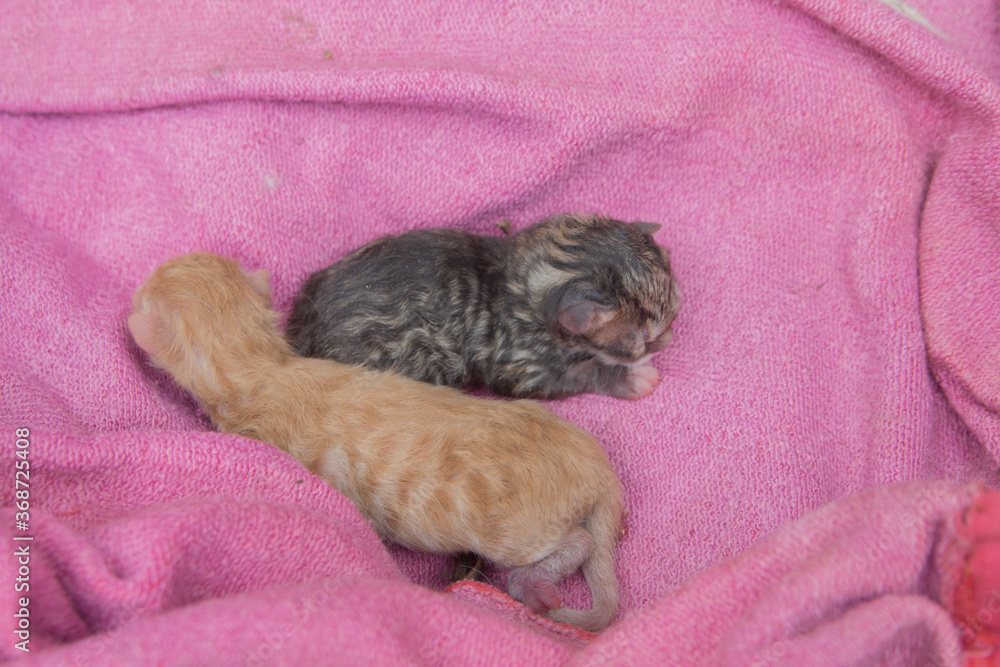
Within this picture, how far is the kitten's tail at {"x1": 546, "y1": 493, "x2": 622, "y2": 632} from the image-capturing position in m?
2.44

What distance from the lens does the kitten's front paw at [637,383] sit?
294cm

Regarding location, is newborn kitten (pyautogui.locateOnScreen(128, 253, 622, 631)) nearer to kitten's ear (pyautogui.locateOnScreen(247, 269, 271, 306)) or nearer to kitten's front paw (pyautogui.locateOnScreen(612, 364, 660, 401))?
kitten's ear (pyautogui.locateOnScreen(247, 269, 271, 306))

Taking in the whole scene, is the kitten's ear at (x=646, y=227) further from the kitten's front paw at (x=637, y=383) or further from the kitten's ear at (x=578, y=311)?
the kitten's front paw at (x=637, y=383)

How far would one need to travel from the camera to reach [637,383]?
2941 mm

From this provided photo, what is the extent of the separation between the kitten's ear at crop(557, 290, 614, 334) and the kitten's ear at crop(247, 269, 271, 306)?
1.20 m

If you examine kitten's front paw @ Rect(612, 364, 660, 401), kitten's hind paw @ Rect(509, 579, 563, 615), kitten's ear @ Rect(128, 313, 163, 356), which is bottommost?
kitten's hind paw @ Rect(509, 579, 563, 615)

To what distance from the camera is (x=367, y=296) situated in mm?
2750

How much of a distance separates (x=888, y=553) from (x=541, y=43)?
237 cm

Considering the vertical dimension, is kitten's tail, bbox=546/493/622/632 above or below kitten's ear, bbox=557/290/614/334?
below

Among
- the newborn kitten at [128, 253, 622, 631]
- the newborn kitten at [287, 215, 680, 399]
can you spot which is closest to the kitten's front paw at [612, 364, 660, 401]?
the newborn kitten at [287, 215, 680, 399]

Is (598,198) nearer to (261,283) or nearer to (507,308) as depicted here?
(507,308)

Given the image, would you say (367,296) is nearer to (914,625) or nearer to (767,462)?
(767,462)

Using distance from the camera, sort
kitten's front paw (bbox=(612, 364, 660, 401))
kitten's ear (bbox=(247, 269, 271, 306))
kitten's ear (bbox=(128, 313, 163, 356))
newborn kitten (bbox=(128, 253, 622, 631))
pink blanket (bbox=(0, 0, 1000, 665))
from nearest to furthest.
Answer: newborn kitten (bbox=(128, 253, 622, 631))
kitten's ear (bbox=(128, 313, 163, 356))
pink blanket (bbox=(0, 0, 1000, 665))
kitten's ear (bbox=(247, 269, 271, 306))
kitten's front paw (bbox=(612, 364, 660, 401))

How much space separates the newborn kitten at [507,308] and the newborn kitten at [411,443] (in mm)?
214
